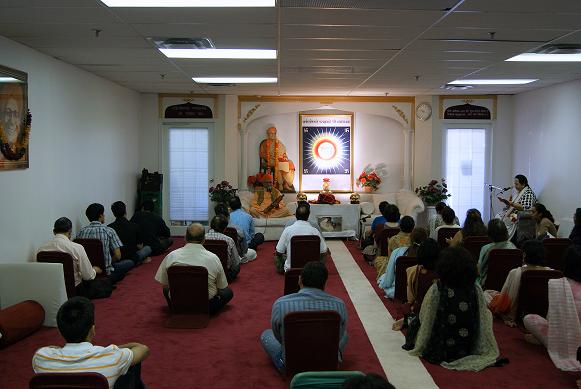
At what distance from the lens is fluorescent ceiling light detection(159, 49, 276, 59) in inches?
286

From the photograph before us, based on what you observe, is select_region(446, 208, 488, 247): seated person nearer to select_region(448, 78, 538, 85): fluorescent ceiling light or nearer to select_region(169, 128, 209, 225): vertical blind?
select_region(448, 78, 538, 85): fluorescent ceiling light

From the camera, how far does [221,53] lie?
7461 millimetres

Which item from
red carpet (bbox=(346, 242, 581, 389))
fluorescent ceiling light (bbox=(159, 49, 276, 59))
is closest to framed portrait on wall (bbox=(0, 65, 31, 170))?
fluorescent ceiling light (bbox=(159, 49, 276, 59))

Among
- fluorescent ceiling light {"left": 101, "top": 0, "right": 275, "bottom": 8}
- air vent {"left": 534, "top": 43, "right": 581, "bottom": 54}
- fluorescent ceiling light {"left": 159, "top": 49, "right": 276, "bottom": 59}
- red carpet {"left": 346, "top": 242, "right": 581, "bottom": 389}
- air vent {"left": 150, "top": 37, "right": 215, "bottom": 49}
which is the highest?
air vent {"left": 534, "top": 43, "right": 581, "bottom": 54}

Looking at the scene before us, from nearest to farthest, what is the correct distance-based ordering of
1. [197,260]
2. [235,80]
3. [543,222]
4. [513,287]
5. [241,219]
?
[513,287] → [197,260] → [543,222] → [241,219] → [235,80]

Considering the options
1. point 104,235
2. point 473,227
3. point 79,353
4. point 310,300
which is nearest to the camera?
point 79,353

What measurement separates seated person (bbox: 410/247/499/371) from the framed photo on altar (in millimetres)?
8786

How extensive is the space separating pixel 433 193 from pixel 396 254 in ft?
20.9

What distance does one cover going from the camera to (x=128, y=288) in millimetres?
7402

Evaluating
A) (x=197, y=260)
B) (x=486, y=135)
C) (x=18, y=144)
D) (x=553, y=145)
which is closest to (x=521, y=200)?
(x=553, y=145)

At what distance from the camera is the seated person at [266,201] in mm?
11867

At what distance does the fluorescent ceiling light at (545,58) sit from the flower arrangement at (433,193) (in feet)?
15.5

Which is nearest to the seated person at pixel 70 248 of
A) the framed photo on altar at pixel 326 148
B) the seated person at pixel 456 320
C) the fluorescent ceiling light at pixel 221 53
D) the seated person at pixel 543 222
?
the fluorescent ceiling light at pixel 221 53

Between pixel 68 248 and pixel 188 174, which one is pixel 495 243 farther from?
pixel 188 174
